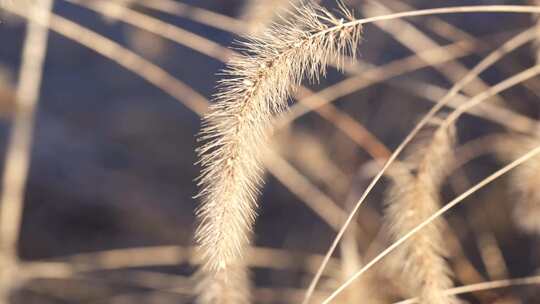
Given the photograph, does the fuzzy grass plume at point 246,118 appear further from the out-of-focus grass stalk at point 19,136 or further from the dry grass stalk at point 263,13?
the out-of-focus grass stalk at point 19,136

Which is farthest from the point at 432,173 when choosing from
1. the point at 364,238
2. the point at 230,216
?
the point at 364,238

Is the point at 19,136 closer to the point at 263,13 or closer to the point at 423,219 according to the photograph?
the point at 263,13

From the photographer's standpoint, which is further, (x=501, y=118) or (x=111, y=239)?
(x=111, y=239)

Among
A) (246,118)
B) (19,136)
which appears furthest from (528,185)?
(19,136)

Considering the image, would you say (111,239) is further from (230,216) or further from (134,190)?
(230,216)

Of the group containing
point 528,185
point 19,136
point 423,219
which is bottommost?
point 423,219

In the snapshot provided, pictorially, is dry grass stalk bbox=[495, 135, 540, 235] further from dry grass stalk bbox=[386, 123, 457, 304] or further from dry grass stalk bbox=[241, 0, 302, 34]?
dry grass stalk bbox=[241, 0, 302, 34]

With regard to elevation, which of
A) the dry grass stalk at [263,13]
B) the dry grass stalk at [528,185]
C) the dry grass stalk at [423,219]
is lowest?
the dry grass stalk at [423,219]

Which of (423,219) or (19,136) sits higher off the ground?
(19,136)

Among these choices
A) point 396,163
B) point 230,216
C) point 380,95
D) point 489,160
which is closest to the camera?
point 230,216

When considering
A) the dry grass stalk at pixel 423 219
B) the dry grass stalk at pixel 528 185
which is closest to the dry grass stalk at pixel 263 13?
the dry grass stalk at pixel 423 219

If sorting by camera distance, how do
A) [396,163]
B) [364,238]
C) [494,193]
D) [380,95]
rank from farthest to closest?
[380,95]
[494,193]
[364,238]
[396,163]
